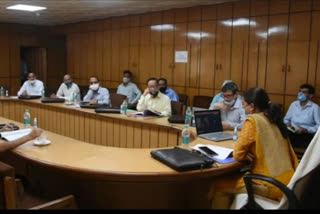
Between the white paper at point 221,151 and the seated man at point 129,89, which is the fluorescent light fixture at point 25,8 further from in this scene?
the white paper at point 221,151

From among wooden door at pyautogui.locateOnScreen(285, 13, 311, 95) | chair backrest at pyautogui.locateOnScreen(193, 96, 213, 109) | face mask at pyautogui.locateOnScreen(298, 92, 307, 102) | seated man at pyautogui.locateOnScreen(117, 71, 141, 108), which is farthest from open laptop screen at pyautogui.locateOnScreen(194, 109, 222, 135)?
A: seated man at pyautogui.locateOnScreen(117, 71, 141, 108)

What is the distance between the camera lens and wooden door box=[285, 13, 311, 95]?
5156 millimetres

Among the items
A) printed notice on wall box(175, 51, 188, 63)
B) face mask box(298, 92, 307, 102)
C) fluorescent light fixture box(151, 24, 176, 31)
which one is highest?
fluorescent light fixture box(151, 24, 176, 31)

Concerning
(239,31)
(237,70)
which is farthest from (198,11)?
(237,70)

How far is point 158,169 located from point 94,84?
13.8 feet

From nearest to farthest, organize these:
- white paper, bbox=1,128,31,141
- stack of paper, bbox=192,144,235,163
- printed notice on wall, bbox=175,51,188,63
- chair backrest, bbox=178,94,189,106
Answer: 1. stack of paper, bbox=192,144,235,163
2. white paper, bbox=1,128,31,141
3. chair backrest, bbox=178,94,189,106
4. printed notice on wall, bbox=175,51,188,63

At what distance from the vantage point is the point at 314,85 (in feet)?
16.8

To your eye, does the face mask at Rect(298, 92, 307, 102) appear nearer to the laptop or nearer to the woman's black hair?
the laptop

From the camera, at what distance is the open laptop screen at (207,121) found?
124 inches

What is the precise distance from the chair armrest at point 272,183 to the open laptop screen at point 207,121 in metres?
1.01

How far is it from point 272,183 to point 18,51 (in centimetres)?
922

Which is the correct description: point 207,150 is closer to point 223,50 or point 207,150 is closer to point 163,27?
point 223,50

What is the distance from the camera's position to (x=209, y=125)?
3.21m

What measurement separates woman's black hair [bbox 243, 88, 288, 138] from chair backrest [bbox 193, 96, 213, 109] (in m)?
3.73
